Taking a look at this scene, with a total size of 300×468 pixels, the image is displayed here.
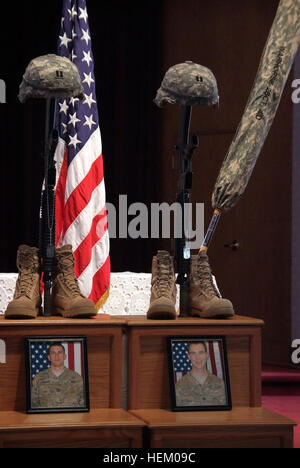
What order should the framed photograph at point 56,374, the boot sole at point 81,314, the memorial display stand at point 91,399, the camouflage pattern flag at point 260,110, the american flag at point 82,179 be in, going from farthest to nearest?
the american flag at point 82,179, the camouflage pattern flag at point 260,110, the boot sole at point 81,314, the framed photograph at point 56,374, the memorial display stand at point 91,399

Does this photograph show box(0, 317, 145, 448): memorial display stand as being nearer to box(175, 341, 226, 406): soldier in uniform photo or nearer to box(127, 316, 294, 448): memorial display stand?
box(127, 316, 294, 448): memorial display stand

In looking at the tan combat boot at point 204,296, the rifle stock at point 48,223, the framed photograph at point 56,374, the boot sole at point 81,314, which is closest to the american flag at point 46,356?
the framed photograph at point 56,374

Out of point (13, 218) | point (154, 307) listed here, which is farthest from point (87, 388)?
point (13, 218)

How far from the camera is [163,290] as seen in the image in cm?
250

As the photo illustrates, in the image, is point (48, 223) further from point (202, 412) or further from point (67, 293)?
point (202, 412)

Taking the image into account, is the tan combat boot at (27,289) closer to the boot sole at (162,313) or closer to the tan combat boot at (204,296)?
the boot sole at (162,313)

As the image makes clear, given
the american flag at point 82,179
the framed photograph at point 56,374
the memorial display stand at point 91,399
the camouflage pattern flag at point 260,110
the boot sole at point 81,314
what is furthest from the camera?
the american flag at point 82,179

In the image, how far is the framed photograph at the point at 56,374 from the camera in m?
2.26

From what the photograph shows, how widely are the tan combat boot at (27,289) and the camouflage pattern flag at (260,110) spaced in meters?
0.70

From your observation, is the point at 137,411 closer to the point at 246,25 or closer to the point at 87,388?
the point at 87,388

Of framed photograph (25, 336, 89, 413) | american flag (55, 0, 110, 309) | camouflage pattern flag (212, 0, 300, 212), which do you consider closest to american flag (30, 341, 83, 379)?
framed photograph (25, 336, 89, 413)

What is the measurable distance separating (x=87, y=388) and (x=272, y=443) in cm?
56

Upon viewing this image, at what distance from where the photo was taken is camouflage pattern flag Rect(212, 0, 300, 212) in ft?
9.23

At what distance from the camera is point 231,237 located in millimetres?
5973
